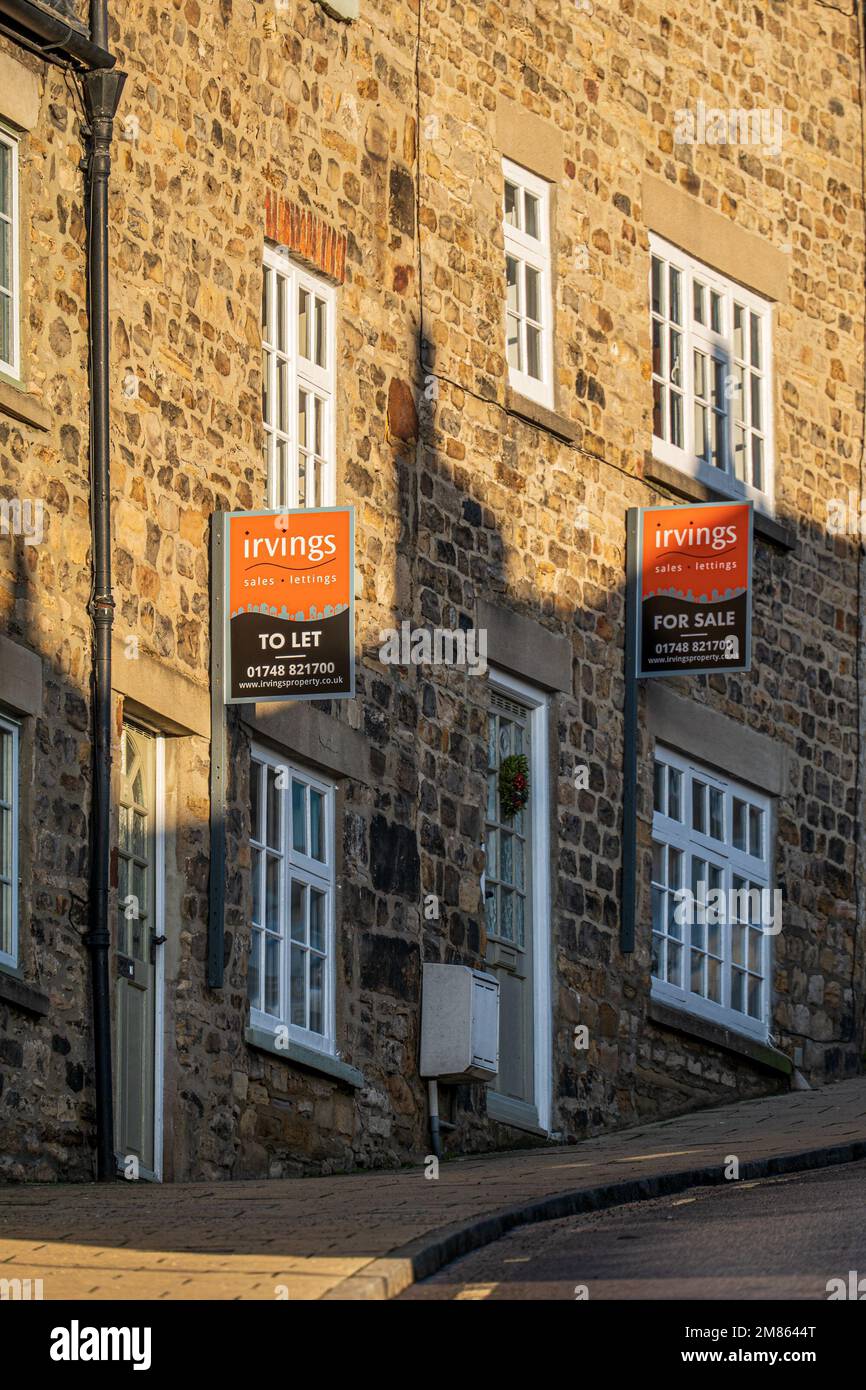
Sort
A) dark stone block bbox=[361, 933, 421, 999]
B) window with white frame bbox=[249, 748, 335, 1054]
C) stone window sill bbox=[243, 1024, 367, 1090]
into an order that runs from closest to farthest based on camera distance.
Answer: stone window sill bbox=[243, 1024, 367, 1090], window with white frame bbox=[249, 748, 335, 1054], dark stone block bbox=[361, 933, 421, 999]

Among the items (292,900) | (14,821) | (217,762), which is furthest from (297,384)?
(14,821)

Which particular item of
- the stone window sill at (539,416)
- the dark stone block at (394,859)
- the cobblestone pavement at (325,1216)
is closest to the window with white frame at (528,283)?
the stone window sill at (539,416)

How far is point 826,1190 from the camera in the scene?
14352 millimetres

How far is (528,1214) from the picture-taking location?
1320 cm

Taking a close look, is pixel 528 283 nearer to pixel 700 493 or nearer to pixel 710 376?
pixel 700 493

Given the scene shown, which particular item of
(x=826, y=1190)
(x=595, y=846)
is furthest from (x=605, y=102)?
(x=826, y=1190)

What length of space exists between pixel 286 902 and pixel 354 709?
1417 millimetres

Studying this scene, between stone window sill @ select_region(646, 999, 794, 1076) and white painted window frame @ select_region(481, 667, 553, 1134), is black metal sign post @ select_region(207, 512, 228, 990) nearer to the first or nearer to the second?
white painted window frame @ select_region(481, 667, 553, 1134)

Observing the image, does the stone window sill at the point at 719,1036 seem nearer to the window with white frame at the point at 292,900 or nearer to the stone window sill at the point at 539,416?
the window with white frame at the point at 292,900

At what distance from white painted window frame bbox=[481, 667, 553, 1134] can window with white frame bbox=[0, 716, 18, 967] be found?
5.16 meters

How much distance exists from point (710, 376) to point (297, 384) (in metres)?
5.29

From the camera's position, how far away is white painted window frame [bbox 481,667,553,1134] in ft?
65.5

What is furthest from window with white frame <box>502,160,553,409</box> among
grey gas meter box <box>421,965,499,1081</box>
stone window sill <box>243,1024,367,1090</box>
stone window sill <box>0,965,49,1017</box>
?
stone window sill <box>0,965,49,1017</box>

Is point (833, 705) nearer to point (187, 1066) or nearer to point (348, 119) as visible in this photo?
point (348, 119)
